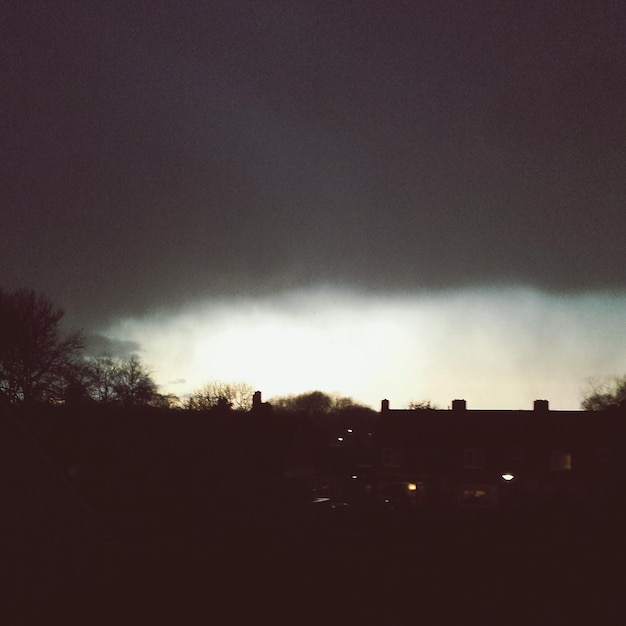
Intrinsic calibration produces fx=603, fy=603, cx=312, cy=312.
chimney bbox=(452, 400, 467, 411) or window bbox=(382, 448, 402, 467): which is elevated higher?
chimney bbox=(452, 400, 467, 411)

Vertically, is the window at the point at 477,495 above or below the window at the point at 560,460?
below

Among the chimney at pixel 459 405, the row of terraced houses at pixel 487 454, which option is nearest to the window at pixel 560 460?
the row of terraced houses at pixel 487 454

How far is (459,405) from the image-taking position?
5759 centimetres

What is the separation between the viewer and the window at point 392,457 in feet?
183

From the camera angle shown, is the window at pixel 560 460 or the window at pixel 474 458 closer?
the window at pixel 560 460

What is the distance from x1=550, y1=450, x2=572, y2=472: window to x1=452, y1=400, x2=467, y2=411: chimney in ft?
28.9

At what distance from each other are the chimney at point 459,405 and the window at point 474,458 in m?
4.43

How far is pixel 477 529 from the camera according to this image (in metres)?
30.8

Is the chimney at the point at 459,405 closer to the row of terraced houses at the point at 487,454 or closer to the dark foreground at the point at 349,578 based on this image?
the row of terraced houses at the point at 487,454

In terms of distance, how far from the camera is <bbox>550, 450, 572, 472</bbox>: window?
52031 mm

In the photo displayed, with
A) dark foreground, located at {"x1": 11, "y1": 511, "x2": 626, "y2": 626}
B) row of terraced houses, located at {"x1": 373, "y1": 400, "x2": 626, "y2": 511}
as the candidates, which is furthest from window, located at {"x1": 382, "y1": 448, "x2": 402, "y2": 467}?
dark foreground, located at {"x1": 11, "y1": 511, "x2": 626, "y2": 626}

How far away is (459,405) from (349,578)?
40373 millimetres

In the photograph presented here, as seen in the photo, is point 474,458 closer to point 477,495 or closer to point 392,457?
point 477,495

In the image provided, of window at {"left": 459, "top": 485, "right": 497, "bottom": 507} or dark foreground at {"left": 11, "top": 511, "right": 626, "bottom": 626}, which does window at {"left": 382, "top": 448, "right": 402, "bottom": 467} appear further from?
dark foreground at {"left": 11, "top": 511, "right": 626, "bottom": 626}
